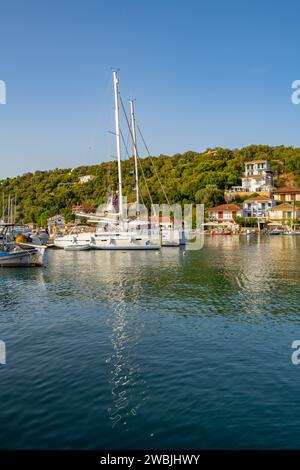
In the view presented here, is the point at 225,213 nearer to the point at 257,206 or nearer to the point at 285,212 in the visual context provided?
the point at 257,206

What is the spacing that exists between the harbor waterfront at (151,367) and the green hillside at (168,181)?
93.0 metres

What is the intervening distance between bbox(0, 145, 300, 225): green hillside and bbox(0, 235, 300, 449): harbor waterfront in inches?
3660

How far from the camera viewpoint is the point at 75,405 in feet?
36.5

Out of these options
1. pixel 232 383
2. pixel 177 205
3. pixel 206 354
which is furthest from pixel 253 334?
pixel 177 205

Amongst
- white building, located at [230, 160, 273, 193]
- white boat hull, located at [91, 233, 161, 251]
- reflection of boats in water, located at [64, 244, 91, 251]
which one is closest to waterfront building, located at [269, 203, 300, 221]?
white building, located at [230, 160, 273, 193]

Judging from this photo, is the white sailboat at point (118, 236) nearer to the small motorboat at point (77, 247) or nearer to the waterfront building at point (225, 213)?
the small motorboat at point (77, 247)

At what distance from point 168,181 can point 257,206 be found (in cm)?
3394

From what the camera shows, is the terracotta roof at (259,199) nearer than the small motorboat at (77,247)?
No

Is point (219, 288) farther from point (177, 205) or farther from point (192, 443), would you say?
point (177, 205)

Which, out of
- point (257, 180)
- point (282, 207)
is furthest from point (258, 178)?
point (282, 207)

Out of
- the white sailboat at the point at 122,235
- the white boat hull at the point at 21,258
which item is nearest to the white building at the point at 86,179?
the white sailboat at the point at 122,235

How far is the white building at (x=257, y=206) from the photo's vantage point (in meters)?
110

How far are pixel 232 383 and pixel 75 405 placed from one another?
4.65 metres

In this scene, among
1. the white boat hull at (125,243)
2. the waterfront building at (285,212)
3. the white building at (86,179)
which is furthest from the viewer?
the white building at (86,179)
